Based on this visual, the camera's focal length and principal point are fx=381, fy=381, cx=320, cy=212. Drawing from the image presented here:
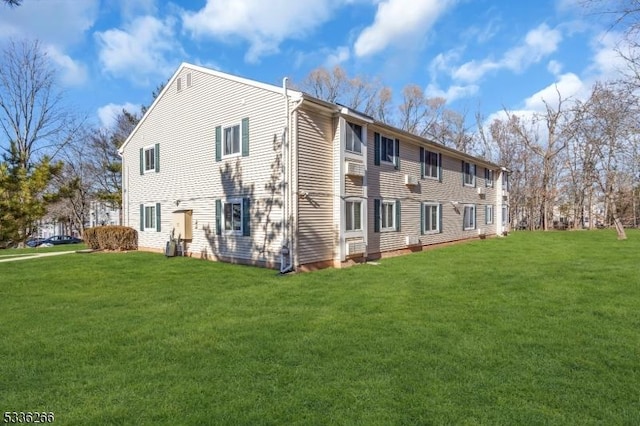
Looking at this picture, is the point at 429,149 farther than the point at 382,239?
Yes

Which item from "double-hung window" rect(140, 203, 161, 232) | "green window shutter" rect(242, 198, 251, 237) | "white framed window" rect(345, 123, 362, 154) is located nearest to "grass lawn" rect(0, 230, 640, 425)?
"green window shutter" rect(242, 198, 251, 237)

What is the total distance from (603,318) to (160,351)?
6.43 m

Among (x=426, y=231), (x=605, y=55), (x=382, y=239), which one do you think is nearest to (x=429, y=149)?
(x=426, y=231)

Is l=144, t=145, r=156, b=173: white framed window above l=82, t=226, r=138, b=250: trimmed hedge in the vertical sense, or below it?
above

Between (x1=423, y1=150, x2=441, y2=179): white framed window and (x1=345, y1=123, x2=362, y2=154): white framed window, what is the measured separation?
5609mm

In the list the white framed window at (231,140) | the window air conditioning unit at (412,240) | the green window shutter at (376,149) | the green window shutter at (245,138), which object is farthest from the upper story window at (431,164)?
the white framed window at (231,140)

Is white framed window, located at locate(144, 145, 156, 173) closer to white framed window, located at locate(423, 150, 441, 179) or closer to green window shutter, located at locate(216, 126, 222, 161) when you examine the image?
green window shutter, located at locate(216, 126, 222, 161)

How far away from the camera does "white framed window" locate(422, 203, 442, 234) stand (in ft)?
57.8

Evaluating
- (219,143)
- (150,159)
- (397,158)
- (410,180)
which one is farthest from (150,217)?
(410,180)

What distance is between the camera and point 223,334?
532 cm

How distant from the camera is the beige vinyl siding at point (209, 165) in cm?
1192

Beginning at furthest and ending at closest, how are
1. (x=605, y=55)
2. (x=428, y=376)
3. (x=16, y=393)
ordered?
(x=605, y=55) → (x=428, y=376) → (x=16, y=393)

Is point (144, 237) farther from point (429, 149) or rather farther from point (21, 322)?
point (429, 149)

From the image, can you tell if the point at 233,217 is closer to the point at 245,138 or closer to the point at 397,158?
the point at 245,138
